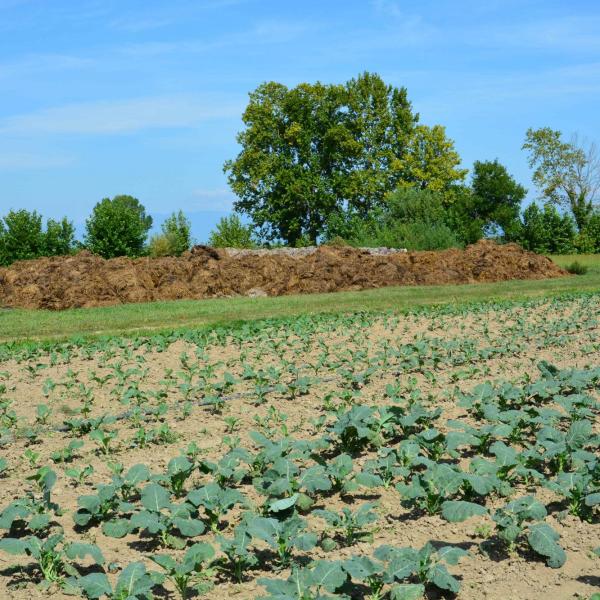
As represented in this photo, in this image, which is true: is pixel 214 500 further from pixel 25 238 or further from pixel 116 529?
pixel 25 238

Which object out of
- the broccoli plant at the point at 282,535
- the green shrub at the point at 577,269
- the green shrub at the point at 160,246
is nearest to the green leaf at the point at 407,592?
the broccoli plant at the point at 282,535

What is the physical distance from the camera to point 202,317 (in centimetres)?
1509

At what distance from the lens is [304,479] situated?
4.59m

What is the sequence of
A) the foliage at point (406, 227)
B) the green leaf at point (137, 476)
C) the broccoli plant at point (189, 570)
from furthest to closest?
the foliage at point (406, 227) < the green leaf at point (137, 476) < the broccoli plant at point (189, 570)

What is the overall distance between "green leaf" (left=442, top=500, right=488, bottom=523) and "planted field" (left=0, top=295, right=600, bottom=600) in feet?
0.03

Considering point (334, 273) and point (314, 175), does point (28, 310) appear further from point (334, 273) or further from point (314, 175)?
point (314, 175)

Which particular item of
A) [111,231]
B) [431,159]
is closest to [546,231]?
[431,159]

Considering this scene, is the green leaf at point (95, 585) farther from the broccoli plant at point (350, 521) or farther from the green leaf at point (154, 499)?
the broccoli plant at point (350, 521)

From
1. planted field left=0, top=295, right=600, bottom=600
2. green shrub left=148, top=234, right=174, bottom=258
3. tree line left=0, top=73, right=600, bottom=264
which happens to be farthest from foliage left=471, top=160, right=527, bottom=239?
planted field left=0, top=295, right=600, bottom=600

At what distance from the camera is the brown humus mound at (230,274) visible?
18.6 meters

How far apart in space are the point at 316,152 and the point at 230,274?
3200 centimetres

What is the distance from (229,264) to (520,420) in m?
15.5

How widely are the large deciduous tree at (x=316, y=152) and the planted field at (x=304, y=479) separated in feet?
134

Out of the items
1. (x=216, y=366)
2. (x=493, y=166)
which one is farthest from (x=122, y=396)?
(x=493, y=166)
